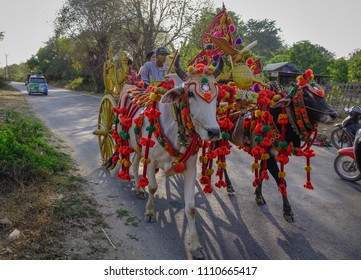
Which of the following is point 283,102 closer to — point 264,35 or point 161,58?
point 161,58

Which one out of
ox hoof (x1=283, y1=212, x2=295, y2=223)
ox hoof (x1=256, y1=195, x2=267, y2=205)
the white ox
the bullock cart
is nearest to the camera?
the white ox

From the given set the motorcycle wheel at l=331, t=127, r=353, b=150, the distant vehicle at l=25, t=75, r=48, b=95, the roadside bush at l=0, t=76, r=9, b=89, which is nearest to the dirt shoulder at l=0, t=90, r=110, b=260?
the motorcycle wheel at l=331, t=127, r=353, b=150

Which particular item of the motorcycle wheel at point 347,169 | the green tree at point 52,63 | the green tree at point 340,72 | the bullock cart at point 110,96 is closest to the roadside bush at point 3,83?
the green tree at point 52,63

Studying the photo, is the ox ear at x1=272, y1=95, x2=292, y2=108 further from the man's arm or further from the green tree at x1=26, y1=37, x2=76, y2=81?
the green tree at x1=26, y1=37, x2=76, y2=81

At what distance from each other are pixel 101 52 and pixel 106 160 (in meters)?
25.8

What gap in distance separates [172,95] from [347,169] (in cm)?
443

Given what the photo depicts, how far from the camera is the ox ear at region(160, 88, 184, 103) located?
10.5ft

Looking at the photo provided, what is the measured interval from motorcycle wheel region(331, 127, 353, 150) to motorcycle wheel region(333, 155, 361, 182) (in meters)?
2.28

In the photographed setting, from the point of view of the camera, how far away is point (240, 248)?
3.65 metres

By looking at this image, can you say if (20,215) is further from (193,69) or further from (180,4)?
(180,4)

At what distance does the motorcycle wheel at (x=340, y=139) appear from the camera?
861 cm

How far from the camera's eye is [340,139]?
8.71 meters

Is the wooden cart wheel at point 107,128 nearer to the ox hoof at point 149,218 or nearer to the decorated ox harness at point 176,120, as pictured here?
the decorated ox harness at point 176,120

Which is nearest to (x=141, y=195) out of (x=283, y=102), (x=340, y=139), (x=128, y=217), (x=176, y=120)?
(x=128, y=217)
